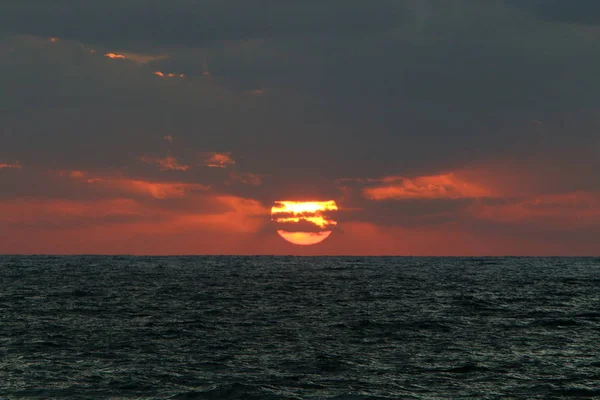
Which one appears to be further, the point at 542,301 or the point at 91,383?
Result: the point at 542,301

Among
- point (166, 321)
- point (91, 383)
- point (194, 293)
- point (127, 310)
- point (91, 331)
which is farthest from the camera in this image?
point (194, 293)

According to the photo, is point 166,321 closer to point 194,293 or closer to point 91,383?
point 91,383

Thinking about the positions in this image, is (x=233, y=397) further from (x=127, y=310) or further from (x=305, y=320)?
(x=127, y=310)

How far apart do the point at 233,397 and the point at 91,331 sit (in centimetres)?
2026

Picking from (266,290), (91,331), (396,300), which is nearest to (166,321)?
(91,331)

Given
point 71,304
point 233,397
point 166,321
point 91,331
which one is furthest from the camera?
point 71,304

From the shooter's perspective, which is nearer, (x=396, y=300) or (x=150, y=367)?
(x=150, y=367)

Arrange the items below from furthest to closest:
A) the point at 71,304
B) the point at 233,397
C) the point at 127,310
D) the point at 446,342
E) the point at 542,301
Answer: the point at 542,301 < the point at 71,304 < the point at 127,310 < the point at 446,342 < the point at 233,397

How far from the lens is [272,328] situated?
45.8m

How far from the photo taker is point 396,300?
68688mm

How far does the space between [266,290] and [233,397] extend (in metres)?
57.8

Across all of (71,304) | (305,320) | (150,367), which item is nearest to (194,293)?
(71,304)

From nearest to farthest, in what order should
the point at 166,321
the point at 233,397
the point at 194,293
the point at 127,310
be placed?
1. the point at 233,397
2. the point at 166,321
3. the point at 127,310
4. the point at 194,293

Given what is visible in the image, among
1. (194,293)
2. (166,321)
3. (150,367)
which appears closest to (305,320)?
(166,321)
